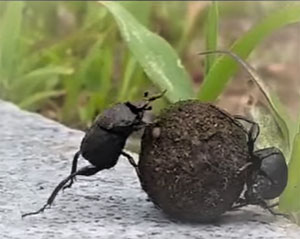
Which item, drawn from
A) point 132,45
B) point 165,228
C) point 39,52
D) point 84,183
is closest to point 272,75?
point 39,52

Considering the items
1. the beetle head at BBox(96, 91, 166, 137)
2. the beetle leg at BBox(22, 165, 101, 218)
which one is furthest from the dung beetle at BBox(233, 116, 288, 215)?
the beetle leg at BBox(22, 165, 101, 218)

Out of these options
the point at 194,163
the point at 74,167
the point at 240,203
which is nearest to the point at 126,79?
the point at 74,167

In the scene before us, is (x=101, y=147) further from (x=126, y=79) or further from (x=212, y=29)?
(x=126, y=79)

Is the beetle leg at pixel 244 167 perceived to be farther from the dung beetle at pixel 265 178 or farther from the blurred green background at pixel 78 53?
the blurred green background at pixel 78 53

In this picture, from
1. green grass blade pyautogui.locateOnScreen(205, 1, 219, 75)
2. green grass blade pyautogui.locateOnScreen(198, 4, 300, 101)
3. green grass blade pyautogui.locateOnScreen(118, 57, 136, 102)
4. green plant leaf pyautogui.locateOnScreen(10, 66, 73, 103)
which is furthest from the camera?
green grass blade pyautogui.locateOnScreen(118, 57, 136, 102)

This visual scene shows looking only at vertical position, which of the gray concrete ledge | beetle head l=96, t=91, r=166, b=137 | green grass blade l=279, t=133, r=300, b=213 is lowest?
the gray concrete ledge

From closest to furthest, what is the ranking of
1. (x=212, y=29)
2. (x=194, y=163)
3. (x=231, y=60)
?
(x=194, y=163) < (x=231, y=60) < (x=212, y=29)

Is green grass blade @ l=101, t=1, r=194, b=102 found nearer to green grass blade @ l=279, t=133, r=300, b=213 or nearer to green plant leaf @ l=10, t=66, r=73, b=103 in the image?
green plant leaf @ l=10, t=66, r=73, b=103
